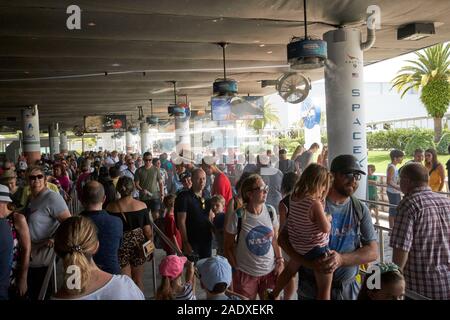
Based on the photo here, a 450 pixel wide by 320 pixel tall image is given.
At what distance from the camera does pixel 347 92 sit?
7270mm

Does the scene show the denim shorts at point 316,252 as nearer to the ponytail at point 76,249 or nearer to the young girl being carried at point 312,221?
the young girl being carried at point 312,221

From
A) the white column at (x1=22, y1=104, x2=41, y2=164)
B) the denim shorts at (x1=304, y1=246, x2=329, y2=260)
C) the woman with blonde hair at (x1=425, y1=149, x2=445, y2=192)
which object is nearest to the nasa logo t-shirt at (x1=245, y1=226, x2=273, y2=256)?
the denim shorts at (x1=304, y1=246, x2=329, y2=260)

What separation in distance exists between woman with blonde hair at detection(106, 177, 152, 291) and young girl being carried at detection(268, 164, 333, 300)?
183cm

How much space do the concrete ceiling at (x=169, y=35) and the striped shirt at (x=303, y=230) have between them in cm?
433

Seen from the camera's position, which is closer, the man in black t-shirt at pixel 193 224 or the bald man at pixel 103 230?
the bald man at pixel 103 230

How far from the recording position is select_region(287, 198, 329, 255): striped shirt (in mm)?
2660

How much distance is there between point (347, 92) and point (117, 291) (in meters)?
6.02

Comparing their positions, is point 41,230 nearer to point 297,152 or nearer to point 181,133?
point 297,152

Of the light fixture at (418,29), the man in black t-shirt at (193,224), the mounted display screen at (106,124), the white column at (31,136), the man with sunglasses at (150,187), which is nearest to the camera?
the man in black t-shirt at (193,224)

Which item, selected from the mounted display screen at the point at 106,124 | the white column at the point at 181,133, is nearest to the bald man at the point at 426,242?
the white column at the point at 181,133

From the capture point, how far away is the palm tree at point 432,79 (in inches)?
723

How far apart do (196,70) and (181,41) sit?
384cm

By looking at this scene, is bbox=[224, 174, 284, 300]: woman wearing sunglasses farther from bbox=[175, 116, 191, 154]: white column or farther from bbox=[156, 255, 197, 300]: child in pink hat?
Answer: bbox=[175, 116, 191, 154]: white column

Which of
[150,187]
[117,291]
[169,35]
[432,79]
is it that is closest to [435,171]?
[150,187]
